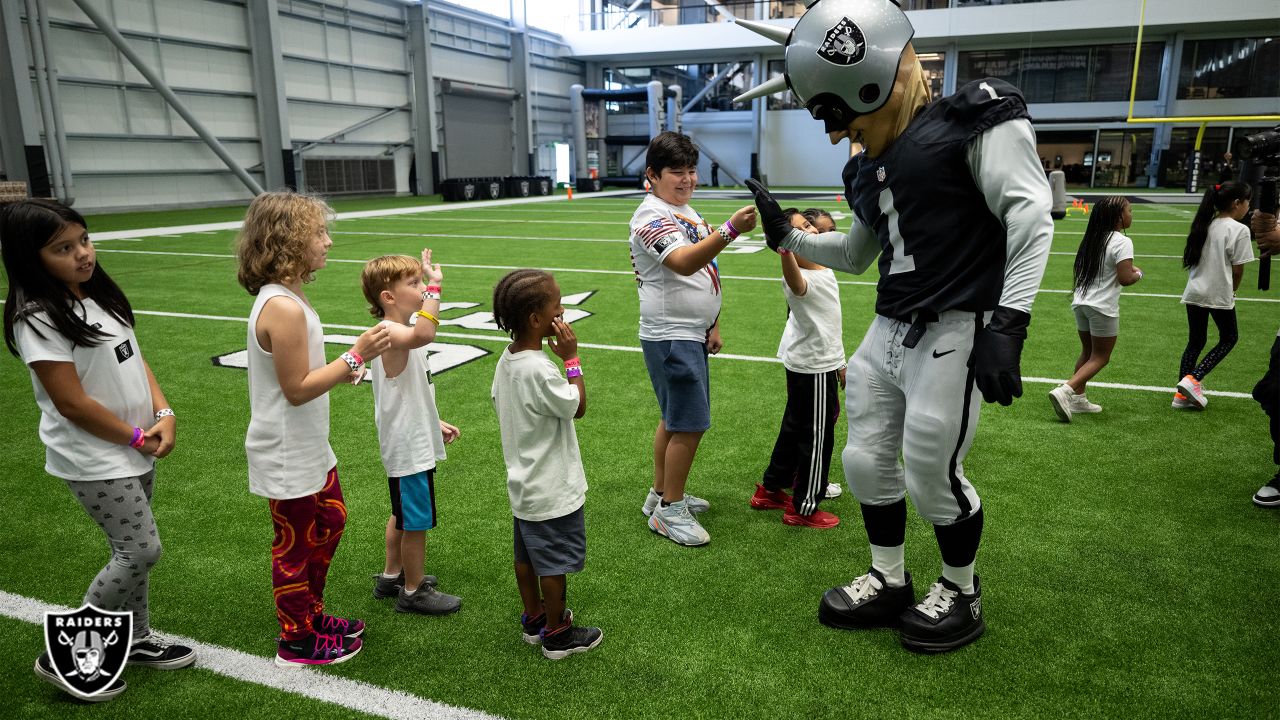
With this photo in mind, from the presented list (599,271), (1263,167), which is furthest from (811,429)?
(599,271)

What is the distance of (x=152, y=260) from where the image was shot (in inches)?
534

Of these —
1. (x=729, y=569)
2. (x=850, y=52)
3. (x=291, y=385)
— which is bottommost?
(x=729, y=569)

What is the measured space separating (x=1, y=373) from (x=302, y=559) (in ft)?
19.5

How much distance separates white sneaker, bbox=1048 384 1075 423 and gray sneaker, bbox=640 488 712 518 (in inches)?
113

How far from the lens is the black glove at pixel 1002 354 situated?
8.34 feet

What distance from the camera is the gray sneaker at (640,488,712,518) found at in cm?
420

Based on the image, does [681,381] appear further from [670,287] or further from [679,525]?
[679,525]

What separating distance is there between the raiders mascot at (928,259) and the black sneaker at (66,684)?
2583 mm

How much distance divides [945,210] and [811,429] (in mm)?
1677

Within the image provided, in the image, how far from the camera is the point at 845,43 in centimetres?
275

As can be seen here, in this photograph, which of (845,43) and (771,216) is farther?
(771,216)

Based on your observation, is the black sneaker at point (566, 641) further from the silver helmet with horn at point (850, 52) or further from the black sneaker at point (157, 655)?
the silver helmet with horn at point (850, 52)

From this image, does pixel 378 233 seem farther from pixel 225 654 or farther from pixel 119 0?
pixel 225 654

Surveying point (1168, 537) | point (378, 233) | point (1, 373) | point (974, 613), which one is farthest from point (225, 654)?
point (378, 233)
